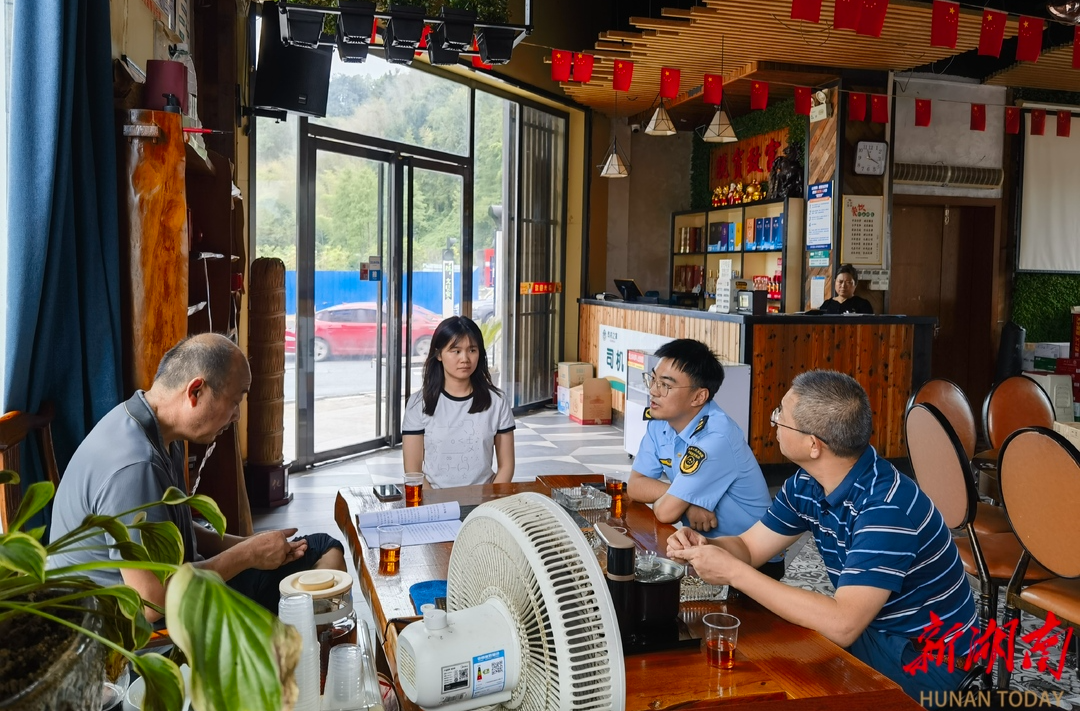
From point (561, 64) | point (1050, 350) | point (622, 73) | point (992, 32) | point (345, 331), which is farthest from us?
point (1050, 350)

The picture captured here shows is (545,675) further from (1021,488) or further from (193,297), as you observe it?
(193,297)

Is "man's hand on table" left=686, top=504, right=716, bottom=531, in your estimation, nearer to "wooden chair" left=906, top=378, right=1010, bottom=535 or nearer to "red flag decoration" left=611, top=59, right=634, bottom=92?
"wooden chair" left=906, top=378, right=1010, bottom=535

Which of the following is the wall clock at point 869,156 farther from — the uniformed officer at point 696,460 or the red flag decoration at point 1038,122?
the uniformed officer at point 696,460

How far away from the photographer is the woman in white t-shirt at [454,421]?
3662 mm

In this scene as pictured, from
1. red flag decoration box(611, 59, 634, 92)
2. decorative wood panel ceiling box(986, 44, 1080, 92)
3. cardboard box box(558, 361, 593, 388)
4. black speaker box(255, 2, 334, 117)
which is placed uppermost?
decorative wood panel ceiling box(986, 44, 1080, 92)

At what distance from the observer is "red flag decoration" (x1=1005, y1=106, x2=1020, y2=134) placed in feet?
28.6

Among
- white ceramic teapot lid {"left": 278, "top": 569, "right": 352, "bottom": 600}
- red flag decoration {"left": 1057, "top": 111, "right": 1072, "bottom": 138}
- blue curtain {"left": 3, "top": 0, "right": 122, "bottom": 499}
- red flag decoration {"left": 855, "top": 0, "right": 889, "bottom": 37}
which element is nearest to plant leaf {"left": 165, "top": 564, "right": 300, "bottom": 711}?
white ceramic teapot lid {"left": 278, "top": 569, "right": 352, "bottom": 600}

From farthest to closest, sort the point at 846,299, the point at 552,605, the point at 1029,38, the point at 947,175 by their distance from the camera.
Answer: the point at 947,175
the point at 846,299
the point at 1029,38
the point at 552,605

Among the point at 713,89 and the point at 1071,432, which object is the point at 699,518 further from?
the point at 713,89

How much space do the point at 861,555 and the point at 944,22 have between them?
4.79m

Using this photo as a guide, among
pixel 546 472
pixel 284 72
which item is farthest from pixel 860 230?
pixel 284 72

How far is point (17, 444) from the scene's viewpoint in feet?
7.18

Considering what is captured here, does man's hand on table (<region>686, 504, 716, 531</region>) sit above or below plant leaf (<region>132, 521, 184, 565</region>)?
below

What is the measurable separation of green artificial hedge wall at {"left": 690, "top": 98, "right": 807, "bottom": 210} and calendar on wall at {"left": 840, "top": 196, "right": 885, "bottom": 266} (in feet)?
3.60
